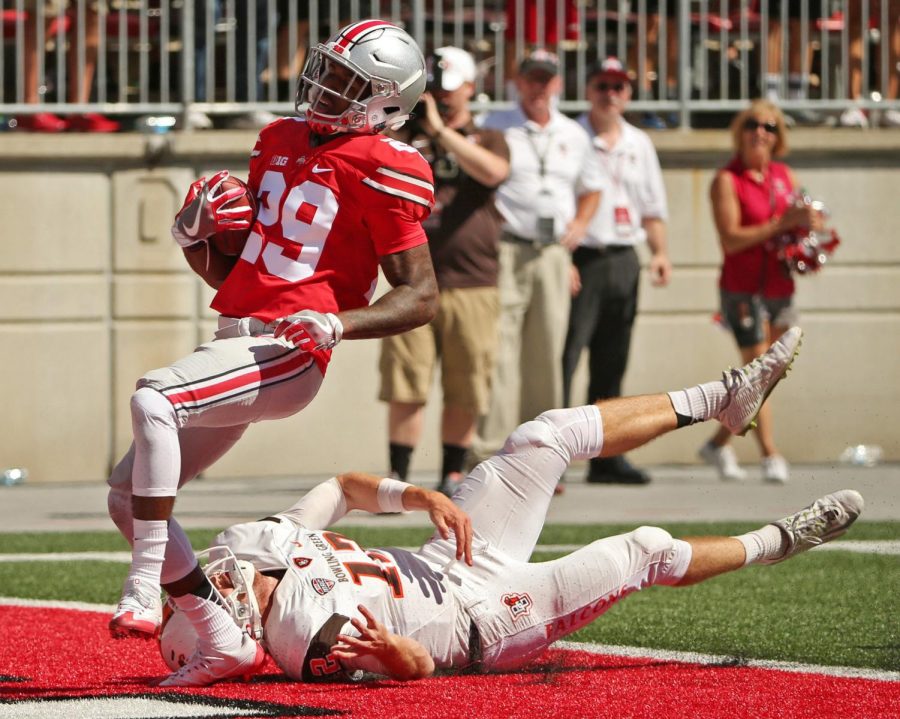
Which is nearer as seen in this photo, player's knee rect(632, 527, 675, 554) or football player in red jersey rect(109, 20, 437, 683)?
football player in red jersey rect(109, 20, 437, 683)

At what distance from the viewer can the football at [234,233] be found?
199 inches

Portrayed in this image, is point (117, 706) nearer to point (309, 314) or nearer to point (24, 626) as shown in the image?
point (309, 314)

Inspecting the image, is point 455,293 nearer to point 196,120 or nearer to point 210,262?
point 196,120

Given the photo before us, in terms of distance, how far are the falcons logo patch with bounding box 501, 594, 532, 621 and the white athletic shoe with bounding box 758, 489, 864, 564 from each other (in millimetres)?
800

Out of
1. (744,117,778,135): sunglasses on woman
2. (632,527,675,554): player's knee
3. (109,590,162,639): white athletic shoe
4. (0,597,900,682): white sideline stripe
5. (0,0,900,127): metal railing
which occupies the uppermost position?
(0,0,900,127): metal railing

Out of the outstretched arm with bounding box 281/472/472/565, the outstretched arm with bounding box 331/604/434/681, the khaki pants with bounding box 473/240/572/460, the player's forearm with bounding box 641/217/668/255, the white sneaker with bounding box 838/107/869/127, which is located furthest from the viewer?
the white sneaker with bounding box 838/107/869/127

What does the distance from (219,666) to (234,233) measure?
1253mm

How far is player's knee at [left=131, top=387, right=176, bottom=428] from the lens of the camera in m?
4.61

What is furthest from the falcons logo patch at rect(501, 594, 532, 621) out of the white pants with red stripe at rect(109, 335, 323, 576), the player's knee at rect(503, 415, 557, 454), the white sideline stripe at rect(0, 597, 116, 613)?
the white sideline stripe at rect(0, 597, 116, 613)

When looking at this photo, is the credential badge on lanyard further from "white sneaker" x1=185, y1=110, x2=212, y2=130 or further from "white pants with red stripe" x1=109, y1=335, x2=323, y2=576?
"white pants with red stripe" x1=109, y1=335, x2=323, y2=576

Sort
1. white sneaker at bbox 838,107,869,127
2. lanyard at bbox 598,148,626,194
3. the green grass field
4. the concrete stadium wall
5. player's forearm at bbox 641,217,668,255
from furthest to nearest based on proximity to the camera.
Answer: white sneaker at bbox 838,107,869,127, the concrete stadium wall, player's forearm at bbox 641,217,668,255, lanyard at bbox 598,148,626,194, the green grass field

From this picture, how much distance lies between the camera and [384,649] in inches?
180

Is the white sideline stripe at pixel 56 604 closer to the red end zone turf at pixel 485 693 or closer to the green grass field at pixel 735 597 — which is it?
the green grass field at pixel 735 597

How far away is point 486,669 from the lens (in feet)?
16.3
